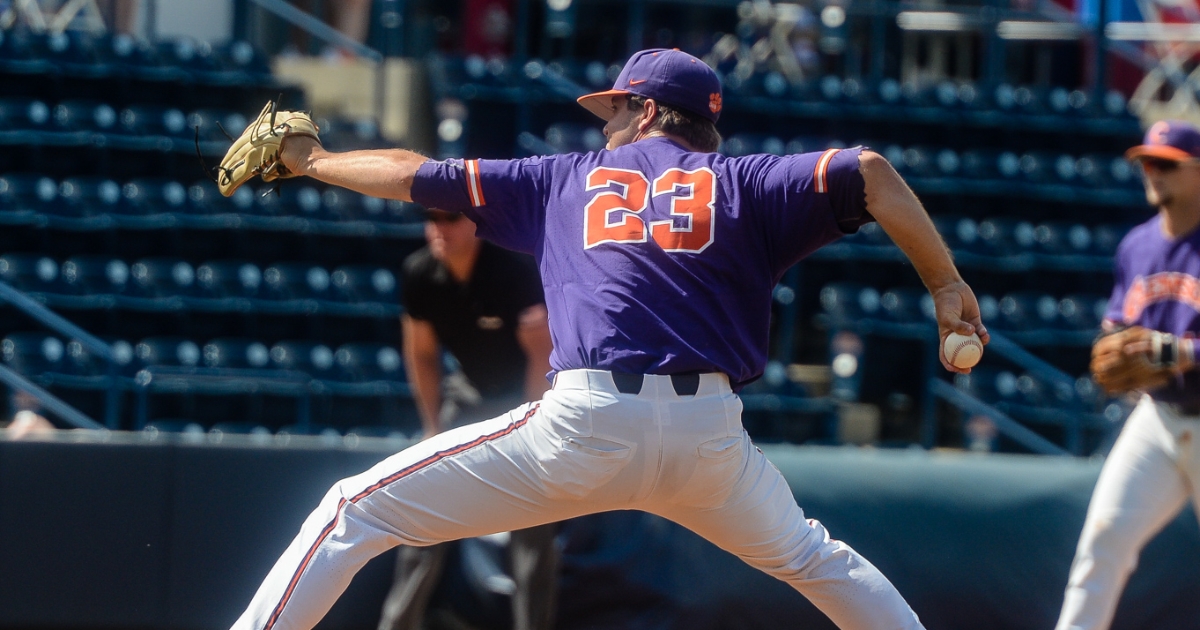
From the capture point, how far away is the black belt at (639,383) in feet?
9.78

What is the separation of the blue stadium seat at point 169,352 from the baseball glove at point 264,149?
533 cm

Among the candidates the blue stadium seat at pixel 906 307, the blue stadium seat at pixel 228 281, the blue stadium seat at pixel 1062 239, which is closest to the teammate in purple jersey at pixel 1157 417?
the blue stadium seat at pixel 906 307

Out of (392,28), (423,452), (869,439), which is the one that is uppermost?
(392,28)

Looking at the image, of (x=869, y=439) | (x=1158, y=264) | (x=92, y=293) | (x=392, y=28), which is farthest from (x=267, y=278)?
(x=1158, y=264)

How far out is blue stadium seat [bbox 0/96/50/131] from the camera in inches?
384

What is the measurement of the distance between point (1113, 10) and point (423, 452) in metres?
11.4

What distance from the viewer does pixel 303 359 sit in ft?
28.3

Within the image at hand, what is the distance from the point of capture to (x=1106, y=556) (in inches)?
176

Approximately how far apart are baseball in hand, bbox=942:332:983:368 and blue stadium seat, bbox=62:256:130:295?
713 centimetres

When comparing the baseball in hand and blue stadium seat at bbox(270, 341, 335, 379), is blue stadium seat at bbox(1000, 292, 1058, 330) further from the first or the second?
the baseball in hand

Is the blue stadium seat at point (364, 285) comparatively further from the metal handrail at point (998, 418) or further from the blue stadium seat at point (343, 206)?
the metal handrail at point (998, 418)

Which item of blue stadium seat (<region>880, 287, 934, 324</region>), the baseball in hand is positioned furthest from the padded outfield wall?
blue stadium seat (<region>880, 287, 934, 324</region>)

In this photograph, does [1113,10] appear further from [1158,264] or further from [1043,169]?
[1158,264]

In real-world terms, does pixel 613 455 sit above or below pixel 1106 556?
above
